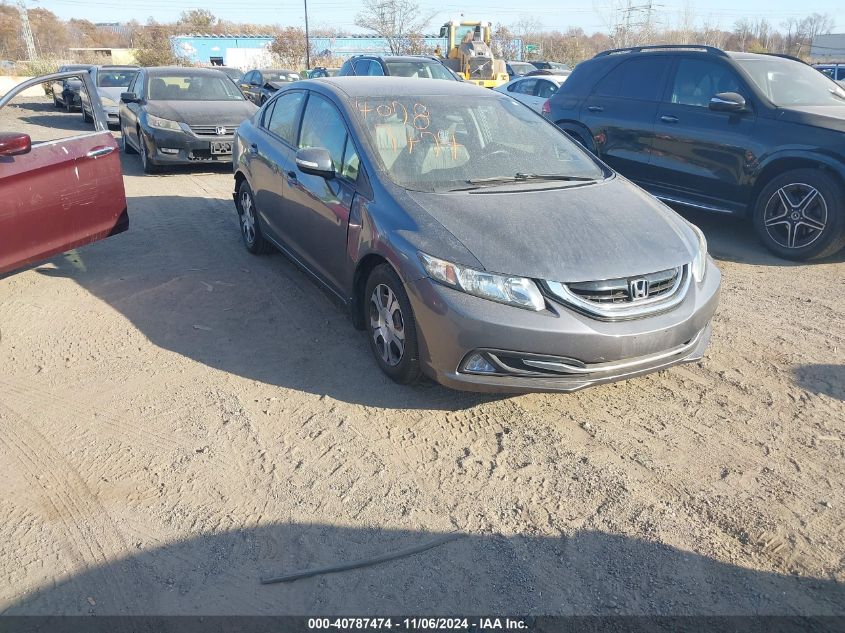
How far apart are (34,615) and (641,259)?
3053 millimetres

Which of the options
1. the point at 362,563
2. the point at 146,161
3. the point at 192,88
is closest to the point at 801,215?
the point at 362,563

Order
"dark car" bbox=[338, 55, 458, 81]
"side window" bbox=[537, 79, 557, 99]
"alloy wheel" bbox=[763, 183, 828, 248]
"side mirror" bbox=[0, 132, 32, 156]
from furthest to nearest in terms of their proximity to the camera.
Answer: "side window" bbox=[537, 79, 557, 99], "dark car" bbox=[338, 55, 458, 81], "alloy wheel" bbox=[763, 183, 828, 248], "side mirror" bbox=[0, 132, 32, 156]

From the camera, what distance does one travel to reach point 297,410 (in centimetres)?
378

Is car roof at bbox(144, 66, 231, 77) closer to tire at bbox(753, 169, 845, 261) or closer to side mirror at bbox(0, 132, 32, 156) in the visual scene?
side mirror at bbox(0, 132, 32, 156)

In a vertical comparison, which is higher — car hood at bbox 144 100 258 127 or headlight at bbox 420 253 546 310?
car hood at bbox 144 100 258 127

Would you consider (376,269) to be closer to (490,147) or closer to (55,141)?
(490,147)

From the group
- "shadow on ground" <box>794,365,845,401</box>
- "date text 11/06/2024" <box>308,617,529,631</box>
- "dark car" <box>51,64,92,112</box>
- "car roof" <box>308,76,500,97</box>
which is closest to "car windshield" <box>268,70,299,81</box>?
"dark car" <box>51,64,92,112</box>

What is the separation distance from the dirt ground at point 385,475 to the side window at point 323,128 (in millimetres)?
1220

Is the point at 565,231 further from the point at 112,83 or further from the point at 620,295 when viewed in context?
the point at 112,83

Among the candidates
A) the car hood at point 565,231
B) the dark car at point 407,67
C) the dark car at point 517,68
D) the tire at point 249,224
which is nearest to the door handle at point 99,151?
the tire at point 249,224

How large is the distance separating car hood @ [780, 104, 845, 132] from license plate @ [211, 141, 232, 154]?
727cm

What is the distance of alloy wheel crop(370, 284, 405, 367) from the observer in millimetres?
3789

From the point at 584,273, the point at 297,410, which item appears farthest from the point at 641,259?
the point at 297,410

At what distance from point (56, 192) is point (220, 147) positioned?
17.6 ft
